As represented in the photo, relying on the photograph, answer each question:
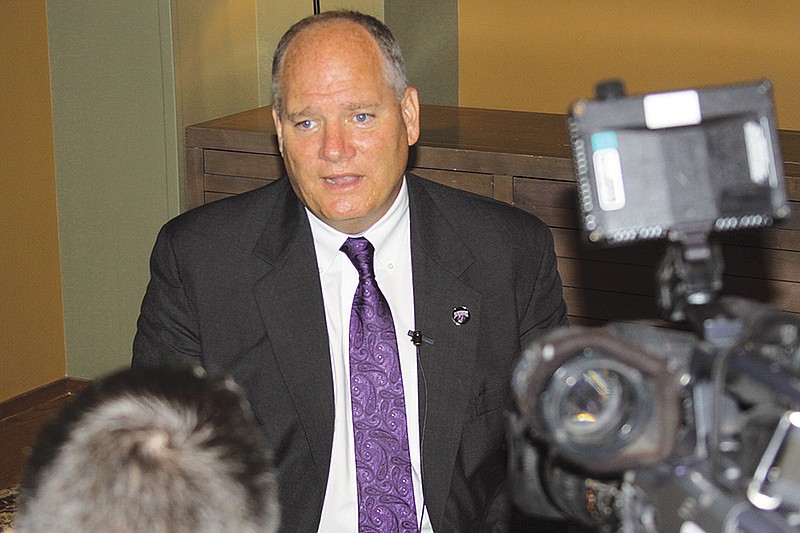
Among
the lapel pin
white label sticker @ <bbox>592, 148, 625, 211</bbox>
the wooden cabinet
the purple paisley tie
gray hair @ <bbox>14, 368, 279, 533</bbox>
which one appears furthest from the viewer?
the wooden cabinet

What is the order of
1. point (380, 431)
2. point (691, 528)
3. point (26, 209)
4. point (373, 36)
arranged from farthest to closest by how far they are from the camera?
point (26, 209)
point (373, 36)
point (380, 431)
point (691, 528)

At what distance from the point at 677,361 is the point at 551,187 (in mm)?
1719

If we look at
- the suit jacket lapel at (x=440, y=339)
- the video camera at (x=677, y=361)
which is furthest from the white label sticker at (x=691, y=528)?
the suit jacket lapel at (x=440, y=339)

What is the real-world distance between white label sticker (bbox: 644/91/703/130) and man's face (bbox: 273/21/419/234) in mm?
958

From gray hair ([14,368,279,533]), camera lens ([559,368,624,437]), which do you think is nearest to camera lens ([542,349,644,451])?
camera lens ([559,368,624,437])

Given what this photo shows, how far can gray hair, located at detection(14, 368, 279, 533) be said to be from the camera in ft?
3.48

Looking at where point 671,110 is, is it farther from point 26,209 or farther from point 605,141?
point 26,209

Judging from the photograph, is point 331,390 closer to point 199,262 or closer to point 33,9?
point 199,262

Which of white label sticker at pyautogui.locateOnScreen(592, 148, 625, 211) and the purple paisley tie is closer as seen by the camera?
white label sticker at pyautogui.locateOnScreen(592, 148, 625, 211)

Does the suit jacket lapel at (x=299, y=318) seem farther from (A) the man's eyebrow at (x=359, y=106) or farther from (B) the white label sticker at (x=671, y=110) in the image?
(B) the white label sticker at (x=671, y=110)

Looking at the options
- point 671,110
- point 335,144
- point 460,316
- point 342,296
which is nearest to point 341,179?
point 335,144

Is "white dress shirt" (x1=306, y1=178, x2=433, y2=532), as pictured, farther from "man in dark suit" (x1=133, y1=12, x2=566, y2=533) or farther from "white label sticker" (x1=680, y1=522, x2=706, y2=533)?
"white label sticker" (x1=680, y1=522, x2=706, y2=533)

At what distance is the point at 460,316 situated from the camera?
7.02ft

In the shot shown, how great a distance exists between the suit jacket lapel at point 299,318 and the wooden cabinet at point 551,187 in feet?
2.58
